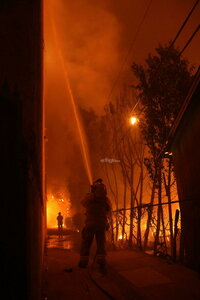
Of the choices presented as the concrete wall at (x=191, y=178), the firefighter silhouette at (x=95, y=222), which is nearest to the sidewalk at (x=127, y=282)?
the firefighter silhouette at (x=95, y=222)

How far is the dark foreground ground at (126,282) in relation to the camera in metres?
3.69

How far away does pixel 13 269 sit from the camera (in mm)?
1349

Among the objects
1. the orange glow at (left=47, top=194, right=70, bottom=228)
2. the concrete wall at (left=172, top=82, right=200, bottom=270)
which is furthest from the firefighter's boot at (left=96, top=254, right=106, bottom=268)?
the orange glow at (left=47, top=194, right=70, bottom=228)

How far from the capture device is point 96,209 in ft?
19.2

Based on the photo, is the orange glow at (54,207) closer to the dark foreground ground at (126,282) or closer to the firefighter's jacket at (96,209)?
the firefighter's jacket at (96,209)

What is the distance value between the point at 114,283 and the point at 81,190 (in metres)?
26.4

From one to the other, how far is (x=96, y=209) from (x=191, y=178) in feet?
8.76

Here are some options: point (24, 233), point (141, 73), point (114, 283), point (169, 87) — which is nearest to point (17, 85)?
point (24, 233)

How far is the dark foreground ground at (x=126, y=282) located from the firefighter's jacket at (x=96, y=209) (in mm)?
1052

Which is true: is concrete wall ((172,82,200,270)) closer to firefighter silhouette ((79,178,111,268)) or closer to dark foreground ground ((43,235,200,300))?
dark foreground ground ((43,235,200,300))

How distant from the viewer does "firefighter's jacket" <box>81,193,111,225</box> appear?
5.75 m

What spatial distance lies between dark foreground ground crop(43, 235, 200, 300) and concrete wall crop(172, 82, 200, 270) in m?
0.87

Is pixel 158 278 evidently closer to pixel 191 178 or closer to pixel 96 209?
pixel 96 209

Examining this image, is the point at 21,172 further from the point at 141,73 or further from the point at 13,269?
the point at 141,73
